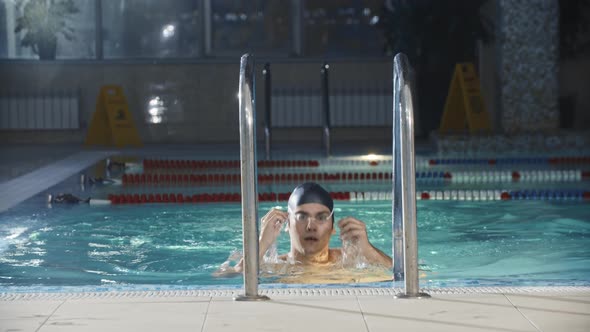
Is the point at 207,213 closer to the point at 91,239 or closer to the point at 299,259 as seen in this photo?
the point at 91,239

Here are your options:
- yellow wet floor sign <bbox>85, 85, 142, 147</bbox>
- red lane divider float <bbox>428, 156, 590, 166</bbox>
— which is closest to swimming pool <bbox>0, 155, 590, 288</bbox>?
red lane divider float <bbox>428, 156, 590, 166</bbox>

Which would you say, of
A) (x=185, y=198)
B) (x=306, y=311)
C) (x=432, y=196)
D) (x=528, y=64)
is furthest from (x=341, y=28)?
(x=306, y=311)

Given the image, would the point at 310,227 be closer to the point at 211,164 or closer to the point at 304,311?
the point at 304,311

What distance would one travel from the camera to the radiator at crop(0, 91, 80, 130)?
15.1 metres

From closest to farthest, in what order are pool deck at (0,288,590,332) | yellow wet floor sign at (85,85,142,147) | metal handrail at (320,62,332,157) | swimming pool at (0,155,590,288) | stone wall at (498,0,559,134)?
pool deck at (0,288,590,332)
swimming pool at (0,155,590,288)
metal handrail at (320,62,332,157)
stone wall at (498,0,559,134)
yellow wet floor sign at (85,85,142,147)

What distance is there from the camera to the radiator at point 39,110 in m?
15.1

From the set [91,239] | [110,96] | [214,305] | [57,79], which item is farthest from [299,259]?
[57,79]

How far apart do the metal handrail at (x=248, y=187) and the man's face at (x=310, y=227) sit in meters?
0.93

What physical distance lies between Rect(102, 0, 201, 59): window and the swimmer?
758cm

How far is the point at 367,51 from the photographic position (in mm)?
16094

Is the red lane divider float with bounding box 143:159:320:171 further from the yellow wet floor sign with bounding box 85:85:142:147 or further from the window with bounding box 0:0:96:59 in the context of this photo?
the window with bounding box 0:0:96:59

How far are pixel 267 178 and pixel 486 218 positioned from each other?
8.87 feet

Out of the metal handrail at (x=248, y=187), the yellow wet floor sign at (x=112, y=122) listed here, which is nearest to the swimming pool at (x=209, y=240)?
the metal handrail at (x=248, y=187)

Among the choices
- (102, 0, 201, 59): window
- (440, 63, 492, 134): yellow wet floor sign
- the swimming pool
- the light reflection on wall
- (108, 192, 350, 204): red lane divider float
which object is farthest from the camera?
(102, 0, 201, 59): window
